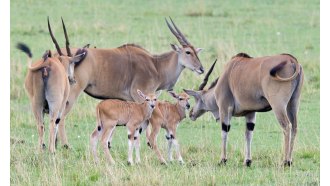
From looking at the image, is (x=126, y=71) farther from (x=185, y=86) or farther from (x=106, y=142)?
(x=185, y=86)

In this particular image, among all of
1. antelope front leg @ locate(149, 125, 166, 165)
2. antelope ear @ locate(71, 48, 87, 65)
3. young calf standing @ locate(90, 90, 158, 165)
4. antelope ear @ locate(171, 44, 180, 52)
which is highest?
antelope ear @ locate(171, 44, 180, 52)

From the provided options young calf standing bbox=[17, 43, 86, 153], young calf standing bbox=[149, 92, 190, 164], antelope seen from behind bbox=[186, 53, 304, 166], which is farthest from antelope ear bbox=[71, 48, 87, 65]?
antelope seen from behind bbox=[186, 53, 304, 166]

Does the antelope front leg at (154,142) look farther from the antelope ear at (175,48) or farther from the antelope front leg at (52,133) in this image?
the antelope ear at (175,48)

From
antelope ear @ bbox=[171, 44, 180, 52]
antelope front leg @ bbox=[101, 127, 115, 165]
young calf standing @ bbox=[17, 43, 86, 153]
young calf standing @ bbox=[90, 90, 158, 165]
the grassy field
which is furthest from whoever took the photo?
antelope ear @ bbox=[171, 44, 180, 52]

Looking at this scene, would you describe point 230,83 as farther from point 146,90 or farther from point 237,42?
point 237,42

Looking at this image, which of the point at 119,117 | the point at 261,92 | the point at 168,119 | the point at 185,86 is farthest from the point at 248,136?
the point at 185,86

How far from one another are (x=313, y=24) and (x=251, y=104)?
11008 millimetres

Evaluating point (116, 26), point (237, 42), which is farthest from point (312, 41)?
point (116, 26)

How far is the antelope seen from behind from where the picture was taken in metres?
9.05

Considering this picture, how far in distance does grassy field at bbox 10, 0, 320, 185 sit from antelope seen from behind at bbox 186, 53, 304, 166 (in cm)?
39

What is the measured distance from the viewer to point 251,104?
30.8 ft

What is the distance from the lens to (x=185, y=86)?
563 inches

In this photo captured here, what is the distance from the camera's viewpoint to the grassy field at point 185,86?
8688 mm

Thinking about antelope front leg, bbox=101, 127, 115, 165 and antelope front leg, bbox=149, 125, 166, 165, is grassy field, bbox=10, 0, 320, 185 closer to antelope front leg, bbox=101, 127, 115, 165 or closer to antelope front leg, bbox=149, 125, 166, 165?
antelope front leg, bbox=149, 125, 166, 165
